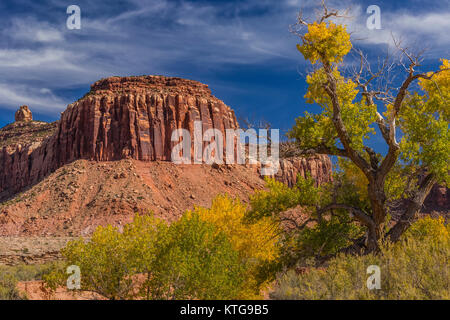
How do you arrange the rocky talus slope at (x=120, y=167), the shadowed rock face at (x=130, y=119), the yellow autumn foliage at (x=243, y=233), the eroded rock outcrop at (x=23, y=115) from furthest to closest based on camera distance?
the eroded rock outcrop at (x=23, y=115)
the shadowed rock face at (x=130, y=119)
the rocky talus slope at (x=120, y=167)
the yellow autumn foliage at (x=243, y=233)

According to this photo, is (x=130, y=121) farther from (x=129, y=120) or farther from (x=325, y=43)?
(x=325, y=43)

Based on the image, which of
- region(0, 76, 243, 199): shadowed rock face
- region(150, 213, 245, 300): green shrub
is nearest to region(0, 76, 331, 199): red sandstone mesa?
region(0, 76, 243, 199): shadowed rock face

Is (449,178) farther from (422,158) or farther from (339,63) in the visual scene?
(339,63)

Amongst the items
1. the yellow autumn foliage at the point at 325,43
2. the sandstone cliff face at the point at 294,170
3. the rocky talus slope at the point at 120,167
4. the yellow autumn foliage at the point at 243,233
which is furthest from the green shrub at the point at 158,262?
the sandstone cliff face at the point at 294,170

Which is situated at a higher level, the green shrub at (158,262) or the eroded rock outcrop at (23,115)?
the eroded rock outcrop at (23,115)

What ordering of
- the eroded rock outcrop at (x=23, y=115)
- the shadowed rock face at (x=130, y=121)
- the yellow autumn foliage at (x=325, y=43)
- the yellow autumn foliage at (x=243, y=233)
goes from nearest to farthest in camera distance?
1. the yellow autumn foliage at (x=325, y=43)
2. the yellow autumn foliage at (x=243, y=233)
3. the shadowed rock face at (x=130, y=121)
4. the eroded rock outcrop at (x=23, y=115)

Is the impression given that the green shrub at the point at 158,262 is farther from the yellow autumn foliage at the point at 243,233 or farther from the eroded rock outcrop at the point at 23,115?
the eroded rock outcrop at the point at 23,115

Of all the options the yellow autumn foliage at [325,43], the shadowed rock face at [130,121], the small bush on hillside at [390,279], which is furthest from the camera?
the shadowed rock face at [130,121]

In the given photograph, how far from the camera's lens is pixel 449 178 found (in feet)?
43.8

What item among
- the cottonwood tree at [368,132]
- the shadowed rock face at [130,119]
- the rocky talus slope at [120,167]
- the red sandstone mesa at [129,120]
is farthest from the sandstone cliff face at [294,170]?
the cottonwood tree at [368,132]

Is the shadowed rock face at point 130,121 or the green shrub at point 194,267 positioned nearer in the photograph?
the green shrub at point 194,267

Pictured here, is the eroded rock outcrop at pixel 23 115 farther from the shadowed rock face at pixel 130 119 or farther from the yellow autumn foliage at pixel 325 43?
the yellow autumn foliage at pixel 325 43

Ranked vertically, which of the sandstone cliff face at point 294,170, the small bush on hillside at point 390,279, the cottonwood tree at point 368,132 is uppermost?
the sandstone cliff face at point 294,170

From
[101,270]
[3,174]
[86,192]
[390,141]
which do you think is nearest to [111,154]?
[86,192]
